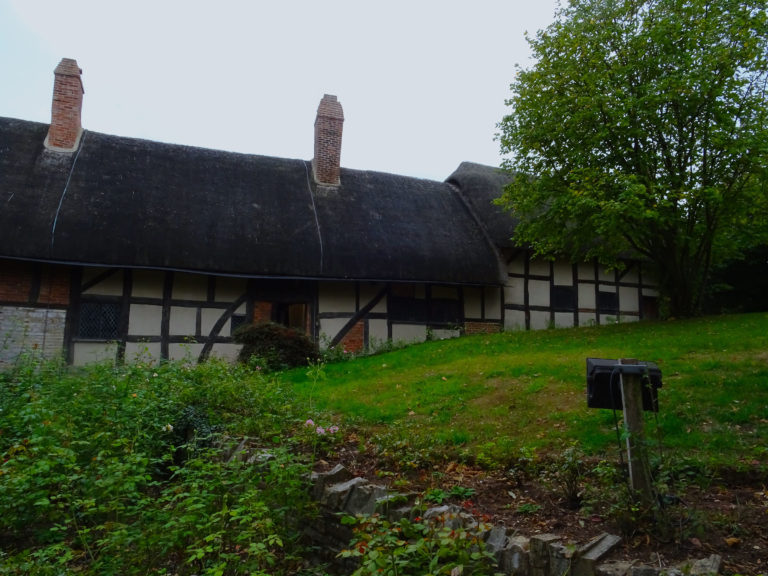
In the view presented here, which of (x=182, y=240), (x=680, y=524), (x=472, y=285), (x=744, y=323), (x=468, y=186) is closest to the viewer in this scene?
(x=680, y=524)

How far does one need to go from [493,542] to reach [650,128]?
11.5 metres

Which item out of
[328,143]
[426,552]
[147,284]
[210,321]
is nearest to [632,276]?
[328,143]

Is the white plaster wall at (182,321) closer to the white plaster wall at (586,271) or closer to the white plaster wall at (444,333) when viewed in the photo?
the white plaster wall at (444,333)

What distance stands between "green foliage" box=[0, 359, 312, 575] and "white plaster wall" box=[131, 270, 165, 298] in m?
6.58

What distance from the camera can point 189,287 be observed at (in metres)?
13.4

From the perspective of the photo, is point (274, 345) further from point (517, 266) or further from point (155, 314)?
point (517, 266)

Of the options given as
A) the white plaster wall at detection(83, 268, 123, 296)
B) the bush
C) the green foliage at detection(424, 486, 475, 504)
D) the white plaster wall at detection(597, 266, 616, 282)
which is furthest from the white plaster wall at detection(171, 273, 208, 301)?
the white plaster wall at detection(597, 266, 616, 282)

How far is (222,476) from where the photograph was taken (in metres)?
Answer: 3.98

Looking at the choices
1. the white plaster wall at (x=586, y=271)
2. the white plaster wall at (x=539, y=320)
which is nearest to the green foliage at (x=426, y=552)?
the white plaster wall at (x=539, y=320)

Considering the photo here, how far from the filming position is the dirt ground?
9.49 ft

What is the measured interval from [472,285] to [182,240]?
7.51m

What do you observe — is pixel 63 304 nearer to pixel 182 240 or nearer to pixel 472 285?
pixel 182 240

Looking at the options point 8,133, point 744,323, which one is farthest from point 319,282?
point 744,323

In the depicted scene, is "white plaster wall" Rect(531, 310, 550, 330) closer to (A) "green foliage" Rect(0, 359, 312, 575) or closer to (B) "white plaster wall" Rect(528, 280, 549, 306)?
(B) "white plaster wall" Rect(528, 280, 549, 306)
